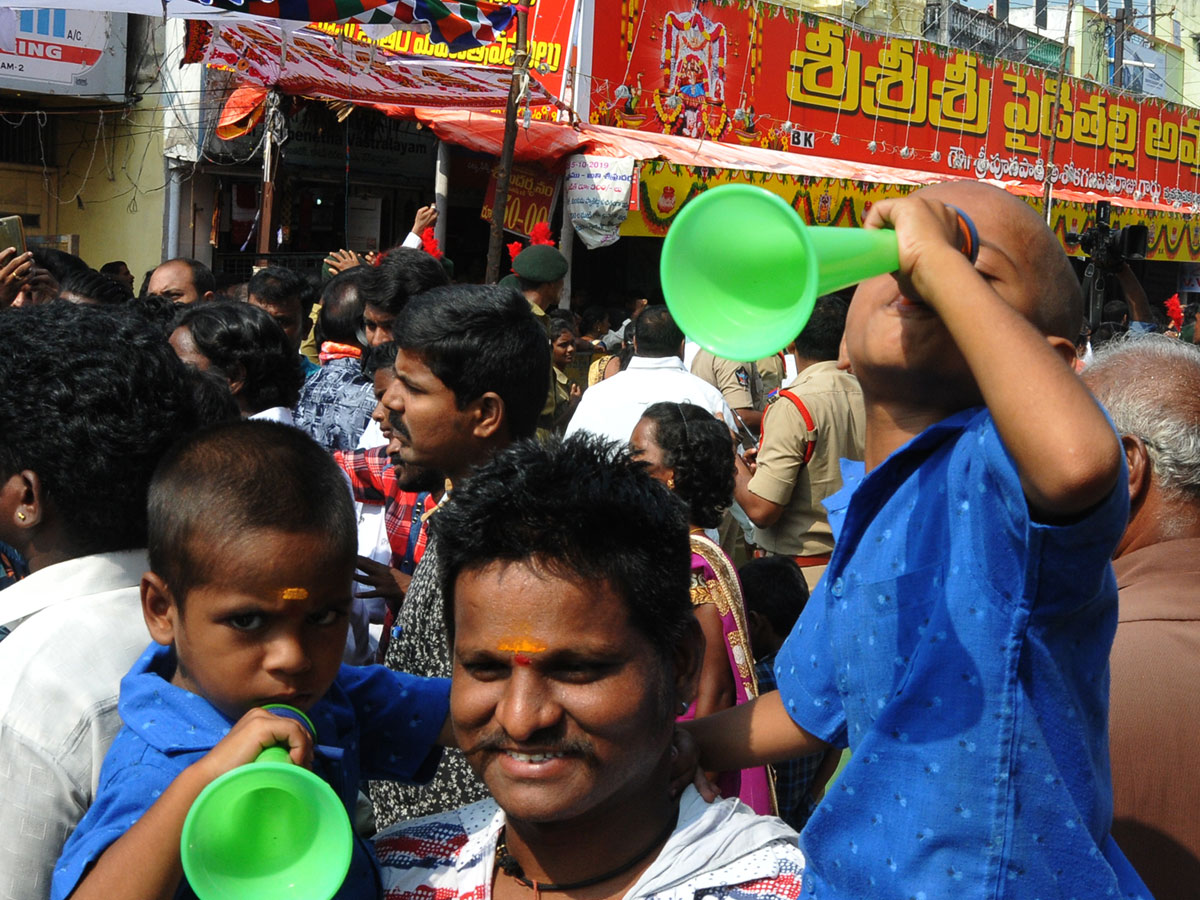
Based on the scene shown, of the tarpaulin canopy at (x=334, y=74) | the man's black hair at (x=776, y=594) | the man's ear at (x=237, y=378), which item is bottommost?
the man's black hair at (x=776, y=594)

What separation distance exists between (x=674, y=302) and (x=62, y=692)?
1.01 meters

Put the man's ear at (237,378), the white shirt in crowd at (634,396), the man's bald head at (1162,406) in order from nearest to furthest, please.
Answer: the man's bald head at (1162,406), the man's ear at (237,378), the white shirt in crowd at (634,396)

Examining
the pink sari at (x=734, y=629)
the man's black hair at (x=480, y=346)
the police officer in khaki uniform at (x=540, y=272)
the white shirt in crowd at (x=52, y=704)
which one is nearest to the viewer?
the white shirt in crowd at (x=52, y=704)

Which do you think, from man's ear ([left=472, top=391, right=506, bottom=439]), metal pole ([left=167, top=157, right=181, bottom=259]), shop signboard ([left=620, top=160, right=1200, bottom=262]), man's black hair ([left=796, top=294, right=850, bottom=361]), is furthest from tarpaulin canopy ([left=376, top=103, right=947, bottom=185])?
man's ear ([left=472, top=391, right=506, bottom=439])

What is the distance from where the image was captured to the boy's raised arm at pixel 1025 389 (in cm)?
114

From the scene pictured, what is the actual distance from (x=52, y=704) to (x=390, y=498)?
5.25 ft

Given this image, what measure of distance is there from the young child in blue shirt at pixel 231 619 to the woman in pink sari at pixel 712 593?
0.80 metres

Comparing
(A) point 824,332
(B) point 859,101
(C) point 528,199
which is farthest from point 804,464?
(B) point 859,101

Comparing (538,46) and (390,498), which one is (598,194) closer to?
(538,46)

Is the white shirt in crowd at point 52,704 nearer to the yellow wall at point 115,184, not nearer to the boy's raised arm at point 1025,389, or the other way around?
the boy's raised arm at point 1025,389

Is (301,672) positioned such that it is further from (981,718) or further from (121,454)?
(981,718)

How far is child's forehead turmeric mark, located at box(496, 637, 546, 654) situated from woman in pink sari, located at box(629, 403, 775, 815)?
86cm

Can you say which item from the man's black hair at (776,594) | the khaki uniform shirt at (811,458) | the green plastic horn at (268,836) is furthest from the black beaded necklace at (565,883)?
the khaki uniform shirt at (811,458)

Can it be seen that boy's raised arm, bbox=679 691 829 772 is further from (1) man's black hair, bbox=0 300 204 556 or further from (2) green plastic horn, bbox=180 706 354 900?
(1) man's black hair, bbox=0 300 204 556
